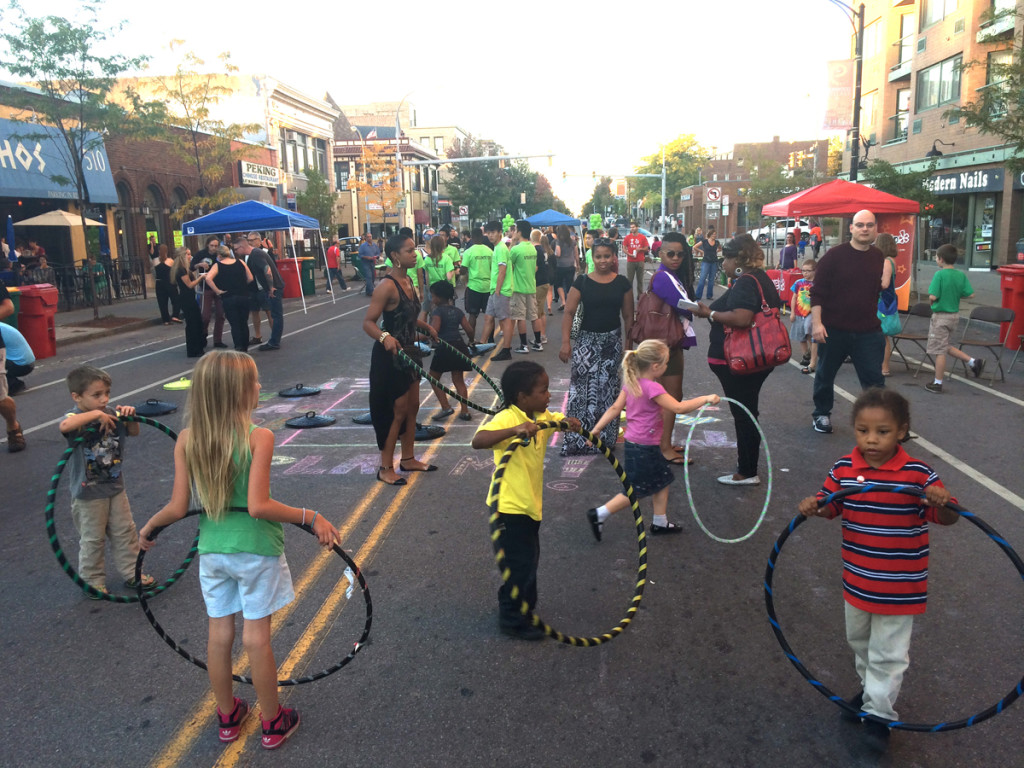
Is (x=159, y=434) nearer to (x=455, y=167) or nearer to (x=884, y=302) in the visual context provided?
(x=884, y=302)

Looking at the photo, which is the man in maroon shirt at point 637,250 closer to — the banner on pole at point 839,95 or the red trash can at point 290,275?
the banner on pole at point 839,95

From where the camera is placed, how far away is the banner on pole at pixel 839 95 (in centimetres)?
2177

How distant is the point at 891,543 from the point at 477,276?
35.9 ft

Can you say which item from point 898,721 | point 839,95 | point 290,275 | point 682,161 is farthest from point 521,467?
point 682,161

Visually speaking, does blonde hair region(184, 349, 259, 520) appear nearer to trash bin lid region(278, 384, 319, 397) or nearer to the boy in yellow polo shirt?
the boy in yellow polo shirt

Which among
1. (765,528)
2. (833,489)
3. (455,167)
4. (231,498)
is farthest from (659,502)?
(455,167)

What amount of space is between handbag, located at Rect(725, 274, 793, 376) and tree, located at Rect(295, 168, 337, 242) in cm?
3356

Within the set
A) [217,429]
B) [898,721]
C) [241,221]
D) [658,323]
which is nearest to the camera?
[217,429]

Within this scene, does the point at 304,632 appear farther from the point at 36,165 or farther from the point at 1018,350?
the point at 36,165

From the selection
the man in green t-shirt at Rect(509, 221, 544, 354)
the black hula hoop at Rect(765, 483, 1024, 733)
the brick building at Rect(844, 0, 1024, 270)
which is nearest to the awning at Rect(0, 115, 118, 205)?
the man in green t-shirt at Rect(509, 221, 544, 354)

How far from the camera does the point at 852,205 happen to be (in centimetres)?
1630

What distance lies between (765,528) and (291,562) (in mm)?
3220

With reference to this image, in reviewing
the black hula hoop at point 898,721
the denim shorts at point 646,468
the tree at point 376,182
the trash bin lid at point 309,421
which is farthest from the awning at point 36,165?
the black hula hoop at point 898,721

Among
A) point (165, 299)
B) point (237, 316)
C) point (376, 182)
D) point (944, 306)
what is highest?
point (376, 182)
